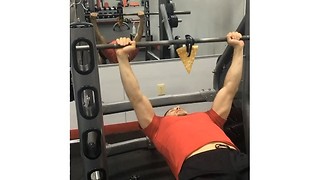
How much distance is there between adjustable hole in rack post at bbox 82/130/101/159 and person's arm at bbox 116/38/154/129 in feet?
1.13

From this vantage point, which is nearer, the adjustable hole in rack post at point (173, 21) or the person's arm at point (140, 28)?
the person's arm at point (140, 28)

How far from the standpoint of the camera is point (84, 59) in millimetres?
1803

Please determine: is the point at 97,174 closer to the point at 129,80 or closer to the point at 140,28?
the point at 129,80

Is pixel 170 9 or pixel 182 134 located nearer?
pixel 182 134

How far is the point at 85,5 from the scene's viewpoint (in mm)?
3389

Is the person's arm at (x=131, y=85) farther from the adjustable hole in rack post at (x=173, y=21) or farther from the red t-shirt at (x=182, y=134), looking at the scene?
the adjustable hole in rack post at (x=173, y=21)

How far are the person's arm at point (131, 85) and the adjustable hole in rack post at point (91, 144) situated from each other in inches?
13.6

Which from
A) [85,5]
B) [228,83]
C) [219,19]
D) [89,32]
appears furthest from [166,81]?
[89,32]

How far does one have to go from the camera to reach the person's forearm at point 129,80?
199 cm

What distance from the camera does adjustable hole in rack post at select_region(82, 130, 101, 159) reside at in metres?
1.84

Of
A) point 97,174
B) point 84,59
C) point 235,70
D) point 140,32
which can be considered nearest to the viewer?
point 84,59

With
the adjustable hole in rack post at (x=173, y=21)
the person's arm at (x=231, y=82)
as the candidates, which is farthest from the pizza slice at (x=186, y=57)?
the adjustable hole in rack post at (x=173, y=21)

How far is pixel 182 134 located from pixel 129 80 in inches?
18.7

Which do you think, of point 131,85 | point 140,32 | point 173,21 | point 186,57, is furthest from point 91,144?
point 173,21
